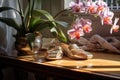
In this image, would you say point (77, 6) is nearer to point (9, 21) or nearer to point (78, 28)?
point (78, 28)

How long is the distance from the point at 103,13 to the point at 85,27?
117 millimetres

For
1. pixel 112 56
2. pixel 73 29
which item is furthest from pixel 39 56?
pixel 112 56

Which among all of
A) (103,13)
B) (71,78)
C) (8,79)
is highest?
(103,13)

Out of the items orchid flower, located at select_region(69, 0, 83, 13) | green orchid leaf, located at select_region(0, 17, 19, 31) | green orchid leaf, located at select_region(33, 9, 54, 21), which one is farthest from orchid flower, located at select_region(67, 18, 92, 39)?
green orchid leaf, located at select_region(0, 17, 19, 31)

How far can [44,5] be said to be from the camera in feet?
5.37

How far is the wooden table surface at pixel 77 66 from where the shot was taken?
0.94 m

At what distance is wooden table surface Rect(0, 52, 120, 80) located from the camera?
939 mm

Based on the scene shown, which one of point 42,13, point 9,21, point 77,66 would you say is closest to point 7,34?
point 9,21

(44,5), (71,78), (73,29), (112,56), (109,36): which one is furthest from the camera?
(44,5)

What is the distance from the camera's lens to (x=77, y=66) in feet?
3.41

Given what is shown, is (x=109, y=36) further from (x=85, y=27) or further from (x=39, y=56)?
(x=39, y=56)

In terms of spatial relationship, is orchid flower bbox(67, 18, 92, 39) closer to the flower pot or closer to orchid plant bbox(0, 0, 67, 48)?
orchid plant bbox(0, 0, 67, 48)

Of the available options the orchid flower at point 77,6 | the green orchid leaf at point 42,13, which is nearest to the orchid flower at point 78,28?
the orchid flower at point 77,6

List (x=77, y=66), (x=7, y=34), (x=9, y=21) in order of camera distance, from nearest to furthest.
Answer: (x=77, y=66)
(x=9, y=21)
(x=7, y=34)
